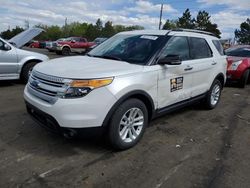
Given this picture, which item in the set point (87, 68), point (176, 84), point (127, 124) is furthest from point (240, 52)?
point (87, 68)

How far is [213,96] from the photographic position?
6684mm

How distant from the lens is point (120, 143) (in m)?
4.03

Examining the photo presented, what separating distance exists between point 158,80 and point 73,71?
136 cm

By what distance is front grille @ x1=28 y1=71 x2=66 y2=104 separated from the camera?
372 cm

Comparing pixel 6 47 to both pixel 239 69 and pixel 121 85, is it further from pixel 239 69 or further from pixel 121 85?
pixel 239 69

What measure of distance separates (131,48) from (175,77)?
88 centimetres

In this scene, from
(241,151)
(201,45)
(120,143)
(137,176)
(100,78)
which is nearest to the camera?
(137,176)

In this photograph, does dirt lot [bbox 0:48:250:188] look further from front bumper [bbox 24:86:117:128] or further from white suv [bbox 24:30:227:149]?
front bumper [bbox 24:86:117:128]

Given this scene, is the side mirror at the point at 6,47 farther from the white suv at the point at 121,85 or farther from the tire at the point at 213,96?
the tire at the point at 213,96

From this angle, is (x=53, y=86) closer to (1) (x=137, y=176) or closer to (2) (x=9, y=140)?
(2) (x=9, y=140)

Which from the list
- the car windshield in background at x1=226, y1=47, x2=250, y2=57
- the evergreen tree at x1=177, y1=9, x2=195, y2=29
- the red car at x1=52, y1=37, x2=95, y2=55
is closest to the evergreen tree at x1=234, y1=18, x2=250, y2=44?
the evergreen tree at x1=177, y1=9, x2=195, y2=29

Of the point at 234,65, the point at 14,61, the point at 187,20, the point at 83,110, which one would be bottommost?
the point at 83,110

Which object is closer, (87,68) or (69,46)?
(87,68)

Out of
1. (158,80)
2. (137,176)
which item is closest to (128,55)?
(158,80)
